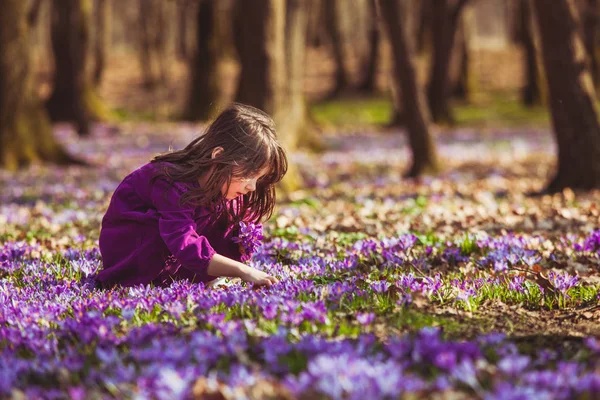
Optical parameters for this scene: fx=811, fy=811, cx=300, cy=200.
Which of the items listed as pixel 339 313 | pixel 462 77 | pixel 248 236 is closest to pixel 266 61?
pixel 248 236

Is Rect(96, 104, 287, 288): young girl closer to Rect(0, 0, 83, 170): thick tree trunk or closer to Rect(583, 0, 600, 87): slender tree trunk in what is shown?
Rect(0, 0, 83, 170): thick tree trunk

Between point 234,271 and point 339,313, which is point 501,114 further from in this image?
point 339,313

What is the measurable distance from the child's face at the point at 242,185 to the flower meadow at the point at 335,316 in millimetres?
380

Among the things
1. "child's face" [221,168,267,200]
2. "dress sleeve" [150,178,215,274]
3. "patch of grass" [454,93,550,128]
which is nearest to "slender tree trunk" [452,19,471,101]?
"patch of grass" [454,93,550,128]

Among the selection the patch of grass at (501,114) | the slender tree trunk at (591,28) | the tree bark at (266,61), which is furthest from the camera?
the slender tree trunk at (591,28)

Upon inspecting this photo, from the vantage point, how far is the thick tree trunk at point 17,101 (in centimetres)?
1534

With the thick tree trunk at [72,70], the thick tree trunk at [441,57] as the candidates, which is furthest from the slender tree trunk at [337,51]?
the thick tree trunk at [72,70]

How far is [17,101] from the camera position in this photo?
1562 centimetres

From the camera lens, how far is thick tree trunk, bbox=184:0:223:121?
29703mm

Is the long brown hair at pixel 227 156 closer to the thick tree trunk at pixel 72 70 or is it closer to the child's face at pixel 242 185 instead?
the child's face at pixel 242 185

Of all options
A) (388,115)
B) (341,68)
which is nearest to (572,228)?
(388,115)

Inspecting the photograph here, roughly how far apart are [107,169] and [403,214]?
803cm

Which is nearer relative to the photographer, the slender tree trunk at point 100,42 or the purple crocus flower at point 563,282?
the purple crocus flower at point 563,282

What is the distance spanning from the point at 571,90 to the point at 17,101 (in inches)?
403
